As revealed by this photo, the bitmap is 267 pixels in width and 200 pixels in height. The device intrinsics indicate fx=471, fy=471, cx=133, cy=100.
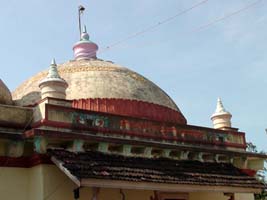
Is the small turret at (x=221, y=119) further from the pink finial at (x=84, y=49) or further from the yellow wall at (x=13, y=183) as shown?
the yellow wall at (x=13, y=183)

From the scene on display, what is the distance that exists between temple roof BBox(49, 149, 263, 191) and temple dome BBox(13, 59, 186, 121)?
9.86ft

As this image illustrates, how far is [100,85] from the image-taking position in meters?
15.2

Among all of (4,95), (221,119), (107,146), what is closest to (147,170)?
(107,146)

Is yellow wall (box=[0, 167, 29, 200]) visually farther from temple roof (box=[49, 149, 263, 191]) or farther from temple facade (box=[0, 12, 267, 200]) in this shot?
temple roof (box=[49, 149, 263, 191])

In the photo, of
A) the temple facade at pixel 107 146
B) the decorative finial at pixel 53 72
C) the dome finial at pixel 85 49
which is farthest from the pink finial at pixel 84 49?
the decorative finial at pixel 53 72

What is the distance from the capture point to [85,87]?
15.1 meters

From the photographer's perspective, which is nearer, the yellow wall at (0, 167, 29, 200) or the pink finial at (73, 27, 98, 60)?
the yellow wall at (0, 167, 29, 200)

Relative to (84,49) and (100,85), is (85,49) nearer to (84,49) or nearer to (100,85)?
(84,49)

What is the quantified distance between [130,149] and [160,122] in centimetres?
174

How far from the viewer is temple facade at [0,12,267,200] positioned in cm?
1119

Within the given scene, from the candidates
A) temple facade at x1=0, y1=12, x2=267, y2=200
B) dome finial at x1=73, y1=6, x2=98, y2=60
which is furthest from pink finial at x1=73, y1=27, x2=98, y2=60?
temple facade at x1=0, y1=12, x2=267, y2=200

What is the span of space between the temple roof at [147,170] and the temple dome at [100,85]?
3.00 meters

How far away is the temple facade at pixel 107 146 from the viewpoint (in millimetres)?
11188

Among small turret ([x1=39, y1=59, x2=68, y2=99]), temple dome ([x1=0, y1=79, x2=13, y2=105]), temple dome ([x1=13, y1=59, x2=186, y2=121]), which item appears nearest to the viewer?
small turret ([x1=39, y1=59, x2=68, y2=99])
